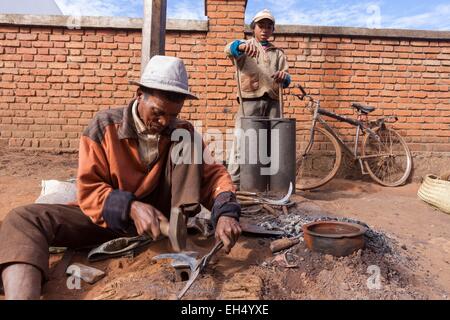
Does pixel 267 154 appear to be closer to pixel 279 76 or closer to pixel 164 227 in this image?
pixel 279 76

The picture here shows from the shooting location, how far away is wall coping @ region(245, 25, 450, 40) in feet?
19.7

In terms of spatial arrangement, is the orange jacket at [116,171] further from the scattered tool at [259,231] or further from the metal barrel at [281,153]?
the metal barrel at [281,153]

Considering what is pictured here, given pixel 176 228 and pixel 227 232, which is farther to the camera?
pixel 227 232

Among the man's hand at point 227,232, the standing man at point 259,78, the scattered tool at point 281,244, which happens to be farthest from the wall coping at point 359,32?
the man's hand at point 227,232

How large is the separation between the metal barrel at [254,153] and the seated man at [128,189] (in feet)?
6.14

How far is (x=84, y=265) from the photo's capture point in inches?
94.5

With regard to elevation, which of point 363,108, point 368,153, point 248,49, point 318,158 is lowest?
point 318,158

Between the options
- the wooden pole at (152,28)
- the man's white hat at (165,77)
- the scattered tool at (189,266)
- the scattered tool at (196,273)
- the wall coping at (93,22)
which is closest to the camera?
the scattered tool at (196,273)

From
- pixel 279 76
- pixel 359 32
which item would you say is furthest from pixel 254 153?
pixel 359 32

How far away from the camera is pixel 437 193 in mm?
4461

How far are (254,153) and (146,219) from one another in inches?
101

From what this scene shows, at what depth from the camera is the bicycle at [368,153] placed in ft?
19.5

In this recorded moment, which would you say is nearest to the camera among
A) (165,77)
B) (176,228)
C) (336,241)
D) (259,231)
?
(176,228)
